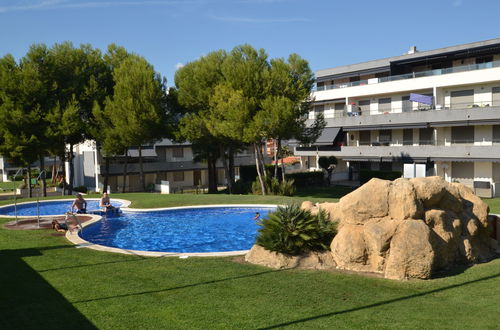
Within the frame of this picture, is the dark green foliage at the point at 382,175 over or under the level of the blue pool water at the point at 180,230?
over

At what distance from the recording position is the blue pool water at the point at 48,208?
29.4 meters

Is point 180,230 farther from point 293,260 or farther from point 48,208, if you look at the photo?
A: point 48,208

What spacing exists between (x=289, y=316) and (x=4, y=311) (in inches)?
251

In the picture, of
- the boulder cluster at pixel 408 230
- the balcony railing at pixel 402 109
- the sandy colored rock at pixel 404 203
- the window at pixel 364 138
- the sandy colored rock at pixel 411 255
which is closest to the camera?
the sandy colored rock at pixel 411 255

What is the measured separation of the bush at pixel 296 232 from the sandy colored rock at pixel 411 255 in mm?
2386

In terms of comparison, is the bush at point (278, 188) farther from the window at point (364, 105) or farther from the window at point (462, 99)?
the window at point (462, 99)

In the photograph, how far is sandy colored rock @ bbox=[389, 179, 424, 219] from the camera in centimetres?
1352

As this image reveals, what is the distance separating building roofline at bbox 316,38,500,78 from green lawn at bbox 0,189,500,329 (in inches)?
1308

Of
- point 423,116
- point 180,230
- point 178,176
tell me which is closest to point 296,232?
point 180,230

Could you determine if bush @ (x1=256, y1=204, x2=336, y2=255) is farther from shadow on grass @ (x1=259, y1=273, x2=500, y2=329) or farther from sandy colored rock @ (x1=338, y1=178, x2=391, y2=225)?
shadow on grass @ (x1=259, y1=273, x2=500, y2=329)

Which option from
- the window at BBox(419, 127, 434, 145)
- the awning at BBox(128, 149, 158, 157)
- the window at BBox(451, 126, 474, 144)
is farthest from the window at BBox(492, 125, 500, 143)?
the awning at BBox(128, 149, 158, 157)

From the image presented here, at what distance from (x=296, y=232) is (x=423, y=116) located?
31.0m

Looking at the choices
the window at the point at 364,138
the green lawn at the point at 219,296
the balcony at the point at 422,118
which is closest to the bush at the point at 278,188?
the balcony at the point at 422,118

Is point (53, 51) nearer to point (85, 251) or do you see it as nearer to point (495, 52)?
point (85, 251)
